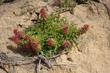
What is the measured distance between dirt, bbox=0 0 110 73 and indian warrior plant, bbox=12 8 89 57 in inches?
7.4

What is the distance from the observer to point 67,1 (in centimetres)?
658

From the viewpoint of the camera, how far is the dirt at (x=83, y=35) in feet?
18.0

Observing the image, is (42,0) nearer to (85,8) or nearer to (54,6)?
(54,6)

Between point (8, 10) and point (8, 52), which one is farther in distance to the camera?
point (8, 10)

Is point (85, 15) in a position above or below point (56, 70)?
above

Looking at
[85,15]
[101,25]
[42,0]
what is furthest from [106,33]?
[42,0]

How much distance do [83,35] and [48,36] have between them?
0.73 m

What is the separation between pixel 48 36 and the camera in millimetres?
5746

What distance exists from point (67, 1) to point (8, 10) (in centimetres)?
129

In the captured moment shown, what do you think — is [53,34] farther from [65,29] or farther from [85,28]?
[85,28]

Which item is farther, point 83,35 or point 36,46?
point 83,35

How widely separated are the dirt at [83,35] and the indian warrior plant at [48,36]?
0.62ft

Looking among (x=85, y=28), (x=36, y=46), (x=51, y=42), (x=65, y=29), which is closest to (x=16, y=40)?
(x=36, y=46)

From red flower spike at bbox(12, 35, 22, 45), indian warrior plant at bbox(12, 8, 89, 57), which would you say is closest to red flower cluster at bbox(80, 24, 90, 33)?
indian warrior plant at bbox(12, 8, 89, 57)
